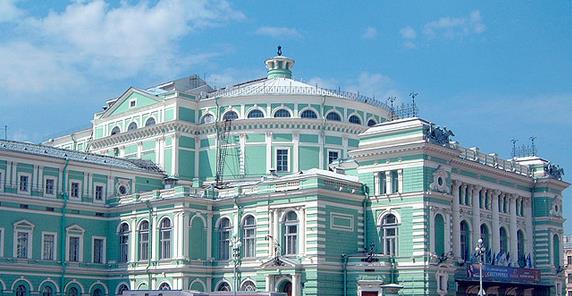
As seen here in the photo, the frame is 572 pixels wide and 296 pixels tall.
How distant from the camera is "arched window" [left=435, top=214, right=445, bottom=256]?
60344 millimetres

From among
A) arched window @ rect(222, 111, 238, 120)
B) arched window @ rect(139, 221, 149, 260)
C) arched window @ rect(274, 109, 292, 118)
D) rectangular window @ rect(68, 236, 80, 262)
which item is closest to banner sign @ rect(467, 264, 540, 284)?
arched window @ rect(274, 109, 292, 118)

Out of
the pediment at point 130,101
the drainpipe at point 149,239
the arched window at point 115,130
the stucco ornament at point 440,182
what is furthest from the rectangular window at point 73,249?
the stucco ornament at point 440,182

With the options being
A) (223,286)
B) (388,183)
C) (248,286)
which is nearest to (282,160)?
(223,286)

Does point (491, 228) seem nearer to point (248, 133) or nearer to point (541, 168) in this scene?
point (541, 168)

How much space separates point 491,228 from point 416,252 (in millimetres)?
11248

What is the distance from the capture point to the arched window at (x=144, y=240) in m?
67.1

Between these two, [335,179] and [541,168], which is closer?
[335,179]

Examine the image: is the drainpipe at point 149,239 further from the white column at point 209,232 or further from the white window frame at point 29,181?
the white window frame at point 29,181

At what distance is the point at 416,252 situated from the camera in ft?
193

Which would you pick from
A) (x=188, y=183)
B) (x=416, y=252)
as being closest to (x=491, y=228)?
(x=416, y=252)

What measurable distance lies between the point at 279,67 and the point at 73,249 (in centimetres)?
2594

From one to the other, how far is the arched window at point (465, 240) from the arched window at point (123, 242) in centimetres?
2432

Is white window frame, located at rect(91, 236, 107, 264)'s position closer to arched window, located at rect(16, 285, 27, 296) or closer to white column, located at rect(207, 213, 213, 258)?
arched window, located at rect(16, 285, 27, 296)

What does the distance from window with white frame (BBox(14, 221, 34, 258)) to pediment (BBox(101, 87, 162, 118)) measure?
1727cm
